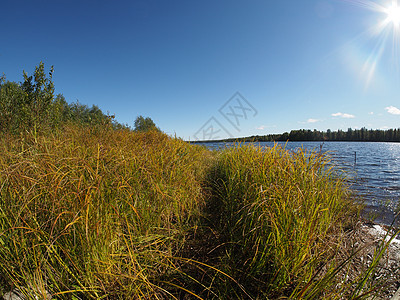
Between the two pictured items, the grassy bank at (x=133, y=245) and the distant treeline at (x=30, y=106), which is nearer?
the grassy bank at (x=133, y=245)

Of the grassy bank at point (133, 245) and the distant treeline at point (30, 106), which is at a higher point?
the distant treeline at point (30, 106)

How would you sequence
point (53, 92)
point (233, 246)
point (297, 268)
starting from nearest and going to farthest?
point (297, 268)
point (233, 246)
point (53, 92)

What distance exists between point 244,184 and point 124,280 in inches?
62.7

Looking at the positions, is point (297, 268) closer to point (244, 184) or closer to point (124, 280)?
point (244, 184)

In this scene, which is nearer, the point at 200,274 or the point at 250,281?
the point at 250,281

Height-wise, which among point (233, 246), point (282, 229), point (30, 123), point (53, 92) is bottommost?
point (233, 246)

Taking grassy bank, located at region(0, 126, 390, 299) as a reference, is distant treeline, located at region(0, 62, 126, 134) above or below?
above

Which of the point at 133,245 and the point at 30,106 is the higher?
the point at 30,106

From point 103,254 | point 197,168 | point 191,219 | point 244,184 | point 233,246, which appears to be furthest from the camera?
point 197,168

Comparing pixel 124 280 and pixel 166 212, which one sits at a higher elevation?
pixel 166 212

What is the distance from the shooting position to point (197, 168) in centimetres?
430

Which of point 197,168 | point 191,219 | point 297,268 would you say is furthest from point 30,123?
point 297,268

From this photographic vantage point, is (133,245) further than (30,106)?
No

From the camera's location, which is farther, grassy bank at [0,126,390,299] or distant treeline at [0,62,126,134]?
distant treeline at [0,62,126,134]
